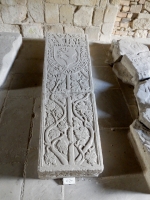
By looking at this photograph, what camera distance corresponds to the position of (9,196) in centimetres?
152

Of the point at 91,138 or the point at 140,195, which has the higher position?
the point at 91,138

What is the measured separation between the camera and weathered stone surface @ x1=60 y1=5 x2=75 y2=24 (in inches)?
111

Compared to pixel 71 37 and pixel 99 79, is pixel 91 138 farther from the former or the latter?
pixel 71 37

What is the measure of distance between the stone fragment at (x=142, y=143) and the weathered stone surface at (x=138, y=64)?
0.68 metres

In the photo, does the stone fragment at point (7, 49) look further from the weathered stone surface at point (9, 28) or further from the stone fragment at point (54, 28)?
the stone fragment at point (54, 28)

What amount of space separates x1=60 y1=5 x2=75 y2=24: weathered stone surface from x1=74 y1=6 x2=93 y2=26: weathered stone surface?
0.26 feet

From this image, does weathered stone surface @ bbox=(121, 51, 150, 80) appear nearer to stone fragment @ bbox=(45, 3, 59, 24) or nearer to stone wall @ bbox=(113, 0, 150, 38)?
stone wall @ bbox=(113, 0, 150, 38)

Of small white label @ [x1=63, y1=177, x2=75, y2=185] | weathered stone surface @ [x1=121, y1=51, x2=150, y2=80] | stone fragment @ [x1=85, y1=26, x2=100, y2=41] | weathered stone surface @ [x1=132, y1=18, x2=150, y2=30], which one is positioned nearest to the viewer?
small white label @ [x1=63, y1=177, x2=75, y2=185]

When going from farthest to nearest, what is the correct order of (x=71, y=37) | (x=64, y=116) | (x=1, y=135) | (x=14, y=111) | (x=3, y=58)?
(x=71, y=37), (x=3, y=58), (x=14, y=111), (x=1, y=135), (x=64, y=116)

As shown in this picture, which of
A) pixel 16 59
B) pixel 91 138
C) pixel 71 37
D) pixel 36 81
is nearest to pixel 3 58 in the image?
pixel 16 59

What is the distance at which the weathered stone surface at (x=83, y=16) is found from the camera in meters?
2.85

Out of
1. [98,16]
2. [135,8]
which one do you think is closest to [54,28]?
[98,16]

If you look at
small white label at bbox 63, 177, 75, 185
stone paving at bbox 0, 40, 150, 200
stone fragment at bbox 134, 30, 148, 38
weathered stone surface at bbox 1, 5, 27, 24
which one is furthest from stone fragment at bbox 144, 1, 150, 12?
small white label at bbox 63, 177, 75, 185

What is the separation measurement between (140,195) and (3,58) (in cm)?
226
